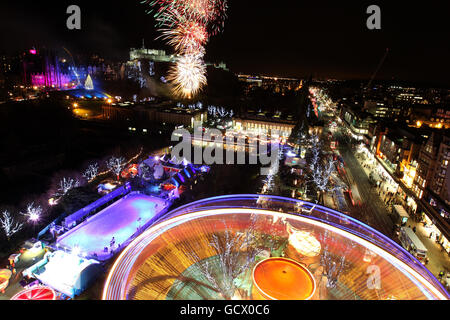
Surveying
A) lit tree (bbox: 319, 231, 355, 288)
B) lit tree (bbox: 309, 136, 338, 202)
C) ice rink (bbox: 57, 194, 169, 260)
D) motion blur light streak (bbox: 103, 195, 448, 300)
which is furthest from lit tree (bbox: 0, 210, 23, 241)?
lit tree (bbox: 309, 136, 338, 202)

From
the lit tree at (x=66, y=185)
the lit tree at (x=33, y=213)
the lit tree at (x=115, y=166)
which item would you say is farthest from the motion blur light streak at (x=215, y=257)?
the lit tree at (x=115, y=166)

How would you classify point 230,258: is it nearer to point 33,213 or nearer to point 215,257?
point 215,257

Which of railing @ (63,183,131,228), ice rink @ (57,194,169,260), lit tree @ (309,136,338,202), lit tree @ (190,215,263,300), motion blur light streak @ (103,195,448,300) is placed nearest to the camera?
motion blur light streak @ (103,195,448,300)

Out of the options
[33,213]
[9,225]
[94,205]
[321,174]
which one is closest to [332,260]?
[94,205]

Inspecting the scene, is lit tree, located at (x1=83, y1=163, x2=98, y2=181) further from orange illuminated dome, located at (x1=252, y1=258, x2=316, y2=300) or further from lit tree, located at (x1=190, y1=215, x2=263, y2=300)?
orange illuminated dome, located at (x1=252, y1=258, x2=316, y2=300)

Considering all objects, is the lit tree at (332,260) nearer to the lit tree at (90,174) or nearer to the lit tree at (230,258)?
the lit tree at (230,258)

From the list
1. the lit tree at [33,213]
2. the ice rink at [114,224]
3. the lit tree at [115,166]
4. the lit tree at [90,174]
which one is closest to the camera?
the ice rink at [114,224]
